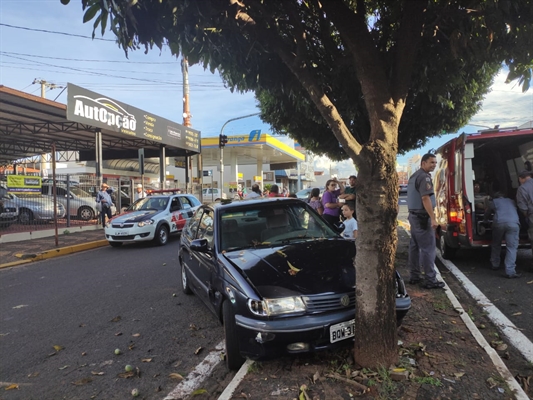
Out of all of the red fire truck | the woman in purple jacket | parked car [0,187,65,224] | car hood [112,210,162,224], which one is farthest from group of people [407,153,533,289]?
parked car [0,187,65,224]

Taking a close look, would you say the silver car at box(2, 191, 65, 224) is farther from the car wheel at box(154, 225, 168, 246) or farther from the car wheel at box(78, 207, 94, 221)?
the car wheel at box(154, 225, 168, 246)

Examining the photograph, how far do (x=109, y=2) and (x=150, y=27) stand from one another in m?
0.58

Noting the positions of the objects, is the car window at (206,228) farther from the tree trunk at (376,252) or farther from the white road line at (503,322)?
the white road line at (503,322)

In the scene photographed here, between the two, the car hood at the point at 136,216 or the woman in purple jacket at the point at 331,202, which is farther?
the car hood at the point at 136,216

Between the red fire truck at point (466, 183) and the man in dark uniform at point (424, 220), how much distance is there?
50.7 inches

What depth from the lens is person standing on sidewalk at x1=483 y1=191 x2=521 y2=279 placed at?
221 inches

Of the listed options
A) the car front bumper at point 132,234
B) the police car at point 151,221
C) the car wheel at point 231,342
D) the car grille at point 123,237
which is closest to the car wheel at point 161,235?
the police car at point 151,221

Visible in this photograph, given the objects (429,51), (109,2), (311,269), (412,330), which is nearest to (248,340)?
(311,269)

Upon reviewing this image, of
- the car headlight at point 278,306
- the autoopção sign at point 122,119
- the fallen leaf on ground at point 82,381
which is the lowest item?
the fallen leaf on ground at point 82,381

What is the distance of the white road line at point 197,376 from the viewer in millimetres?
2904

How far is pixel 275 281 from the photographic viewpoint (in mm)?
3062

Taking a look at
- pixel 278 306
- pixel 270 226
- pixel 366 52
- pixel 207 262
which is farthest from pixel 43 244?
pixel 366 52

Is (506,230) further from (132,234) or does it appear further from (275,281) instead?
(132,234)

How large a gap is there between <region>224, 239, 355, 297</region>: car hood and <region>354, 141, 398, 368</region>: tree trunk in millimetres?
290
